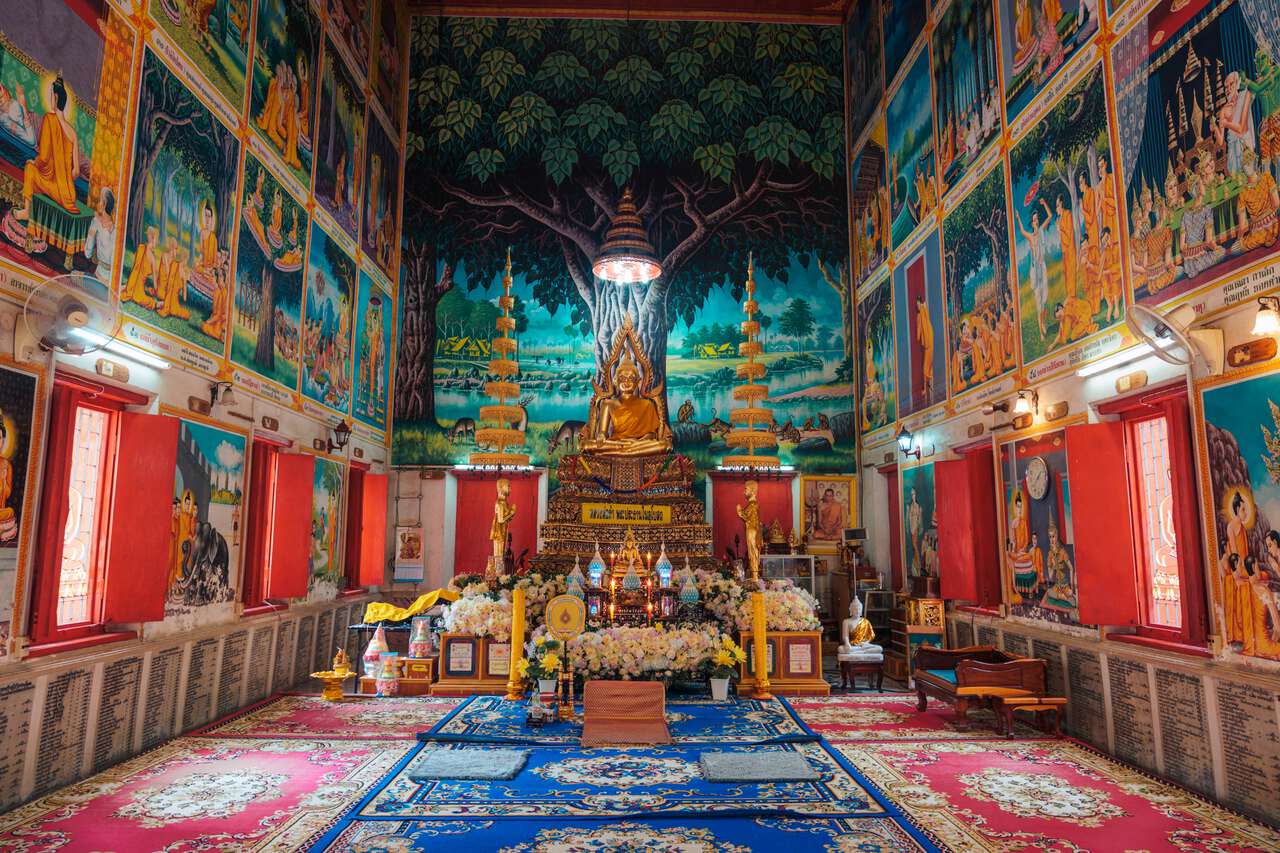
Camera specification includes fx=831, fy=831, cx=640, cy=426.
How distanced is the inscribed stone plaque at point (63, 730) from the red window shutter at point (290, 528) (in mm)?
3250

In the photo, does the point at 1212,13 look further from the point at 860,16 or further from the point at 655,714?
the point at 860,16

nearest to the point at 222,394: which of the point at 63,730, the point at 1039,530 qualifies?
the point at 63,730

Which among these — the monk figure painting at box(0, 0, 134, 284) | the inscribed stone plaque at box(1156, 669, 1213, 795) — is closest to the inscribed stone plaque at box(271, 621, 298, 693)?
the monk figure painting at box(0, 0, 134, 284)

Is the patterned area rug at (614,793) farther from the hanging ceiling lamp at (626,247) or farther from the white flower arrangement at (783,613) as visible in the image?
the hanging ceiling lamp at (626,247)

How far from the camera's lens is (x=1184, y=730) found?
584 centimetres

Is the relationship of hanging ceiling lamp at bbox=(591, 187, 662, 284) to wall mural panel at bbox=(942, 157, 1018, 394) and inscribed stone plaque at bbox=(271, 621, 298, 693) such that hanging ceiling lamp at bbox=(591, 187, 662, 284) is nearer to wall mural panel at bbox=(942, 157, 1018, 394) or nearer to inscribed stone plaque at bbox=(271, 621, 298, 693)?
wall mural panel at bbox=(942, 157, 1018, 394)

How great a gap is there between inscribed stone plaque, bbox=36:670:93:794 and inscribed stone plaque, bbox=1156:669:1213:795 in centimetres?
772

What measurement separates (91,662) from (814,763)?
17.4 ft

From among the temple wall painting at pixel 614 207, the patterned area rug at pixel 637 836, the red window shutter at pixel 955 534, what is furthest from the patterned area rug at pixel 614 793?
the temple wall painting at pixel 614 207

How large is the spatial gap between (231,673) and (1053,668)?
7.84 metres

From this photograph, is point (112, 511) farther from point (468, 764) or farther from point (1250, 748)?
point (1250, 748)

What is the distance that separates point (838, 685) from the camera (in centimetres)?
978

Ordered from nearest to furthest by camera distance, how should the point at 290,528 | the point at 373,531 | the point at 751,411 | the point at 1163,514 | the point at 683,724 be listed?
1. the point at 1163,514
2. the point at 683,724
3. the point at 290,528
4. the point at 751,411
5. the point at 373,531

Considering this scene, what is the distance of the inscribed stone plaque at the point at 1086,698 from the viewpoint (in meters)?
6.89
